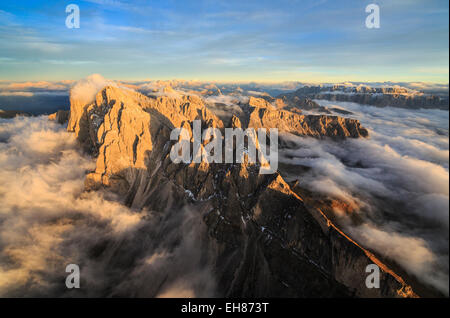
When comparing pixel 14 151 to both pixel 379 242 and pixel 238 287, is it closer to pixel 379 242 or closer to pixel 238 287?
pixel 238 287

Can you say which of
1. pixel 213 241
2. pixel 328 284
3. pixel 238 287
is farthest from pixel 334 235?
pixel 213 241

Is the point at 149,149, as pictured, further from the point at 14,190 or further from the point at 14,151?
the point at 14,151

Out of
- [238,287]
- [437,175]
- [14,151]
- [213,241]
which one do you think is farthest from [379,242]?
[14,151]

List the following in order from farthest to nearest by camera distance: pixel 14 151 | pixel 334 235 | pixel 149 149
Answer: pixel 14 151, pixel 149 149, pixel 334 235

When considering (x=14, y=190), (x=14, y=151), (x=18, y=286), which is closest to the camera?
(x=18, y=286)

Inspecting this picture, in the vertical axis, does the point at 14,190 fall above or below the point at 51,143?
below

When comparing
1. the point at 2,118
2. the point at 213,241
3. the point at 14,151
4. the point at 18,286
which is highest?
the point at 2,118

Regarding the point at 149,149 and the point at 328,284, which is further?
Result: the point at 149,149
